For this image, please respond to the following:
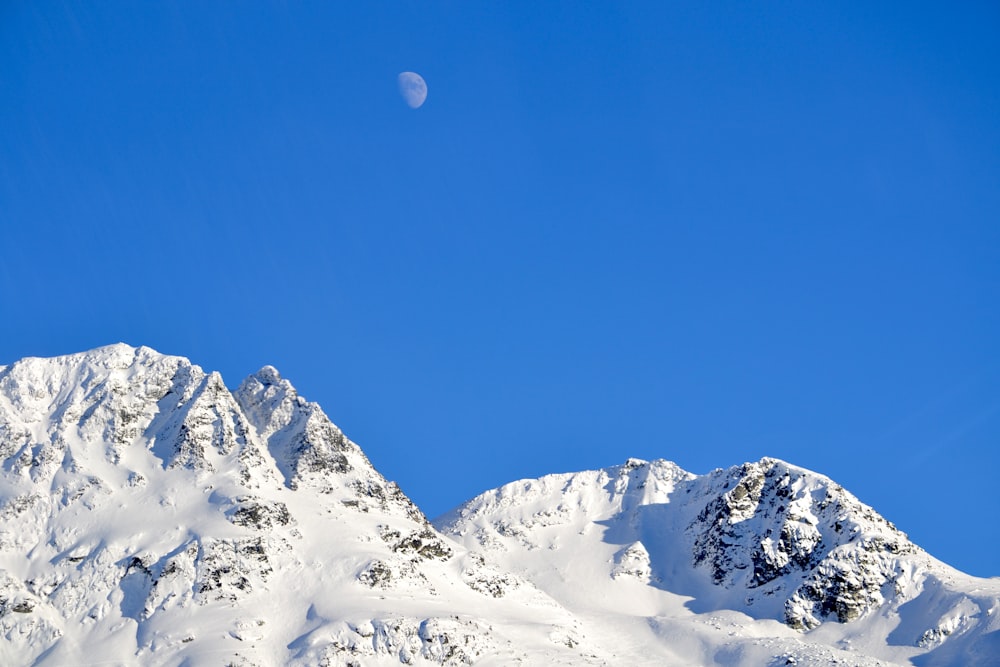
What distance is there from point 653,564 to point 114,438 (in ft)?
280

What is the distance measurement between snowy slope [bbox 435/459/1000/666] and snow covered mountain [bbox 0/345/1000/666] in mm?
380

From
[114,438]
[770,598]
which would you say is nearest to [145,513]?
[114,438]

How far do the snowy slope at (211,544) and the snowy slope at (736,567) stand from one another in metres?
17.7

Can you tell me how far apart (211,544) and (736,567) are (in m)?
76.6

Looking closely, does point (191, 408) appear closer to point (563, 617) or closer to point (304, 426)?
point (304, 426)

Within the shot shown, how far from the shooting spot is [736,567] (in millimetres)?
153750

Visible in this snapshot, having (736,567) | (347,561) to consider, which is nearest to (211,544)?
(347,561)

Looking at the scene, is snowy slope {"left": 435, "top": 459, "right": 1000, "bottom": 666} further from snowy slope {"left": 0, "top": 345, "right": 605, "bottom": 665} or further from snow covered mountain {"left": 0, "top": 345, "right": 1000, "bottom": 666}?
snowy slope {"left": 0, "top": 345, "right": 605, "bottom": 665}

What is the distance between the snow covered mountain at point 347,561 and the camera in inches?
4719

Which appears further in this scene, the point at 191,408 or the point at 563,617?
the point at 191,408

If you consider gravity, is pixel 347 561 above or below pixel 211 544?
above

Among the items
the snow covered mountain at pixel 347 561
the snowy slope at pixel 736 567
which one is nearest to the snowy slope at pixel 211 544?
the snow covered mountain at pixel 347 561

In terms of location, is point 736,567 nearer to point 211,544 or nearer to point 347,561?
point 347,561

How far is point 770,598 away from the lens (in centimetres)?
14438
